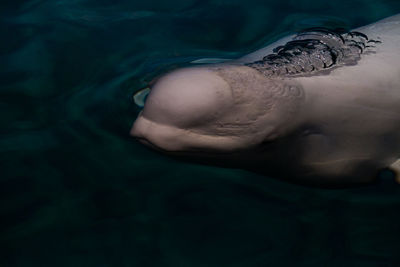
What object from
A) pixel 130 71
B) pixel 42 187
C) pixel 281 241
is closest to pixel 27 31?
pixel 130 71

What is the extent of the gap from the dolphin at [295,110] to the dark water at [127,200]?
0.25 meters

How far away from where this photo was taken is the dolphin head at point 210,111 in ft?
8.05

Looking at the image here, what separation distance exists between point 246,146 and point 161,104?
0.53 m

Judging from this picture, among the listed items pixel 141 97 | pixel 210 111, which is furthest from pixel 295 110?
pixel 141 97

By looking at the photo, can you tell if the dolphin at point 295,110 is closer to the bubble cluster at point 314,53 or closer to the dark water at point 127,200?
the bubble cluster at point 314,53

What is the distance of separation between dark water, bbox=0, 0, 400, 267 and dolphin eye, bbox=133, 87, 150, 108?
2.2 inches

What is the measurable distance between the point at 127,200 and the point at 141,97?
0.77 meters

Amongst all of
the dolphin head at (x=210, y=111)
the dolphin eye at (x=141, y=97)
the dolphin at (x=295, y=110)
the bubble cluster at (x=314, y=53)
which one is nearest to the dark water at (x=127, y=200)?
the dolphin eye at (x=141, y=97)

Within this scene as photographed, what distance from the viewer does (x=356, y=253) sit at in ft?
9.74

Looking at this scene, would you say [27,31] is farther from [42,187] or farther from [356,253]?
[356,253]

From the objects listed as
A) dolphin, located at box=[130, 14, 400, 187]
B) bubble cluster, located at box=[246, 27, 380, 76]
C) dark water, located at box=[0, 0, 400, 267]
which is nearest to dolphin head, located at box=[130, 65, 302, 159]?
dolphin, located at box=[130, 14, 400, 187]

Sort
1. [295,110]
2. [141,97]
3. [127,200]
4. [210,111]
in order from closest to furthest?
[210,111], [295,110], [127,200], [141,97]

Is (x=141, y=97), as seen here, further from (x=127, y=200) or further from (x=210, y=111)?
(x=210, y=111)

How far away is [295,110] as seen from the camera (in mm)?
2766
